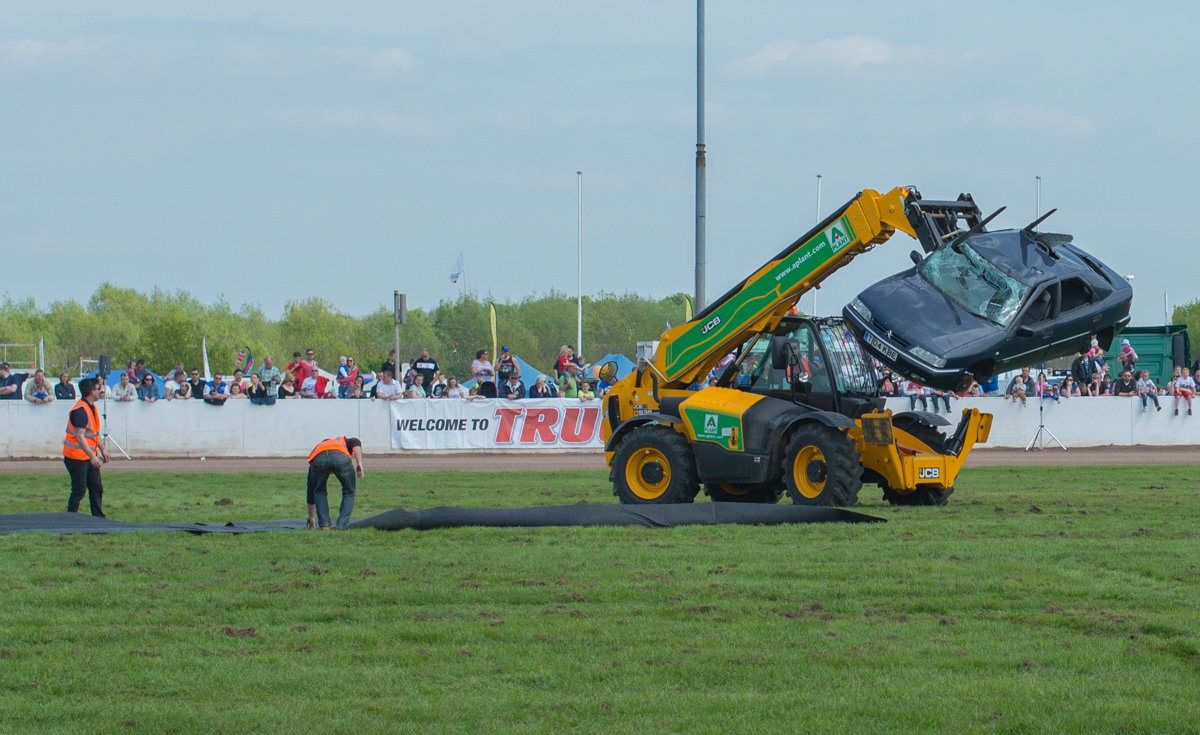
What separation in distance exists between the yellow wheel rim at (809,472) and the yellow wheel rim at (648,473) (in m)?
1.58

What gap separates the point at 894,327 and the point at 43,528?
902cm

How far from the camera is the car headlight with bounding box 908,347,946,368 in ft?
43.7

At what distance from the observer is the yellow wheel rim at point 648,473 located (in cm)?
1570

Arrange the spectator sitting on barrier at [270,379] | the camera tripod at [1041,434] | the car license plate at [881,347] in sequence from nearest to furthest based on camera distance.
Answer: the car license plate at [881,347]
the camera tripod at [1041,434]
the spectator sitting on barrier at [270,379]

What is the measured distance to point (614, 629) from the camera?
8.41 metres

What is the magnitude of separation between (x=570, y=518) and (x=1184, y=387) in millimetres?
20200

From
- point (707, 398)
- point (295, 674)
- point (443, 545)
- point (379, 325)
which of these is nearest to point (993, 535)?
point (707, 398)

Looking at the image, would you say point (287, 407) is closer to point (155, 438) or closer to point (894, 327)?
point (155, 438)

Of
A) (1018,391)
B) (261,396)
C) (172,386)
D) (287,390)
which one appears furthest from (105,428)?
(1018,391)

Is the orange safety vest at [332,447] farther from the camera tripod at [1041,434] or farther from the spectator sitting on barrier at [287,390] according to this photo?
the camera tripod at [1041,434]

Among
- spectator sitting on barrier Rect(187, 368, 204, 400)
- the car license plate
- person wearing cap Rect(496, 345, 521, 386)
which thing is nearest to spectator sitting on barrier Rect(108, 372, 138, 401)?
spectator sitting on barrier Rect(187, 368, 204, 400)

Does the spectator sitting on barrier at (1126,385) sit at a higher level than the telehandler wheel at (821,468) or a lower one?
higher

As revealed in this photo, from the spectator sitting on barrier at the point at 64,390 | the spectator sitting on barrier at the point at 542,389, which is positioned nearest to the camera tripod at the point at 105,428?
the spectator sitting on barrier at the point at 64,390

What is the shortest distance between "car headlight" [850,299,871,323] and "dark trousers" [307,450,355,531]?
5502 mm
